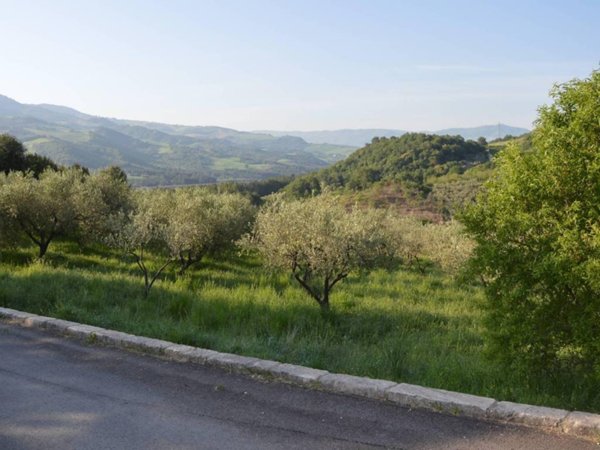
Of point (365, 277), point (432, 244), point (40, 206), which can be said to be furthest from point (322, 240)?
point (432, 244)

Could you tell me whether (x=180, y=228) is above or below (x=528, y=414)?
above

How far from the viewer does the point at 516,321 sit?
6188mm

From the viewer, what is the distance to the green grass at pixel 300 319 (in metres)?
6.78

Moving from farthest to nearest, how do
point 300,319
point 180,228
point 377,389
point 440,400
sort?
1. point 180,228
2. point 300,319
3. point 377,389
4. point 440,400

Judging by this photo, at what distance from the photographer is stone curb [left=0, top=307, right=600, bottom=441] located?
195 inches

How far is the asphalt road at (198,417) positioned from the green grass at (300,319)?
3.59ft

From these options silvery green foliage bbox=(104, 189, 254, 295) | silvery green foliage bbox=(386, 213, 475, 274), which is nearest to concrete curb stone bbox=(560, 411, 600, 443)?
silvery green foliage bbox=(104, 189, 254, 295)

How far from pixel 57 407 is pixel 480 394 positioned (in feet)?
14.6

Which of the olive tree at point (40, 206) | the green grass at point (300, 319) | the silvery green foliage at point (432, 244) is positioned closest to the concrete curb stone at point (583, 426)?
the green grass at point (300, 319)

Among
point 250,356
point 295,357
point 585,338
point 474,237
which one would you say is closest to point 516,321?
point 585,338

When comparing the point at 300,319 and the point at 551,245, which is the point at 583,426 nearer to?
the point at 551,245

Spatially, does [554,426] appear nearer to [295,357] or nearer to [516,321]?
[516,321]

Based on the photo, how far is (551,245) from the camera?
5.96 meters

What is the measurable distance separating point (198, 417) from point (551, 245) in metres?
4.14
